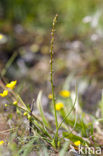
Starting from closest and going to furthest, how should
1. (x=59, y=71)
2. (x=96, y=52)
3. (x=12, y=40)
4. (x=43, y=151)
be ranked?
(x=43, y=151) → (x=59, y=71) → (x=96, y=52) → (x=12, y=40)

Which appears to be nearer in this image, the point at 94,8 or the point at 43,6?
the point at 94,8

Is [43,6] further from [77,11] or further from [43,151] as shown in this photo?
[43,151]

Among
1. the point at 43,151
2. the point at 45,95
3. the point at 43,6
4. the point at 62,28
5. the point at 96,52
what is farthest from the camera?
the point at 43,6

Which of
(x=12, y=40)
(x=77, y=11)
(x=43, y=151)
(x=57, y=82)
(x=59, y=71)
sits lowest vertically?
(x=43, y=151)

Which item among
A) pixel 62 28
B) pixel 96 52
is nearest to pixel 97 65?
pixel 96 52

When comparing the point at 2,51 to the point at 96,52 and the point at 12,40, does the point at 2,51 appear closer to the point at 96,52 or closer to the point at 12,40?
the point at 12,40

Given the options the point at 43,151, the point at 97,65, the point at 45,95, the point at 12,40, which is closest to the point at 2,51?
the point at 12,40

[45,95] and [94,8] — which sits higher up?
[94,8]
